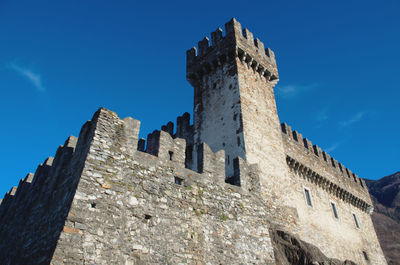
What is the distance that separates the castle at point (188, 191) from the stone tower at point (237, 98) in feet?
0.21

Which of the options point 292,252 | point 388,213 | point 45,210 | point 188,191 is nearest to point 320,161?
point 292,252

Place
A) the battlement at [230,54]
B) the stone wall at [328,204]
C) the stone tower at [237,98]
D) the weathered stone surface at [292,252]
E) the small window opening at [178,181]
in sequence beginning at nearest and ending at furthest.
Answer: the small window opening at [178,181], the weathered stone surface at [292,252], the stone tower at [237,98], the stone wall at [328,204], the battlement at [230,54]

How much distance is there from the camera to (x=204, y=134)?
1574 centimetres

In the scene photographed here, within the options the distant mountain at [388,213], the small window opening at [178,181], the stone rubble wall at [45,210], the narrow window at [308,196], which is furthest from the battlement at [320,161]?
the stone rubble wall at [45,210]

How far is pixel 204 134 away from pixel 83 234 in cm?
988

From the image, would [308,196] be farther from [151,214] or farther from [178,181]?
[151,214]

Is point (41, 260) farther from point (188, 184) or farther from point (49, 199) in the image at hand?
point (188, 184)

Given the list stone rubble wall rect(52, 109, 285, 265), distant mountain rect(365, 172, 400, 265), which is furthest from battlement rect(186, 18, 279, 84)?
distant mountain rect(365, 172, 400, 265)

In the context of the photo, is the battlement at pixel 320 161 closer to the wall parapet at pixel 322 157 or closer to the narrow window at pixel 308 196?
the wall parapet at pixel 322 157

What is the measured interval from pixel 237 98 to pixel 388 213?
41.0m

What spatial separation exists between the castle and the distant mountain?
1465 cm

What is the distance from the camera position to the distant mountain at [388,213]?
28.7 m

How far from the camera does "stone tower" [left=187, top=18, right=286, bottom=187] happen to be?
14.1m

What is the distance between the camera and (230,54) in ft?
54.6
